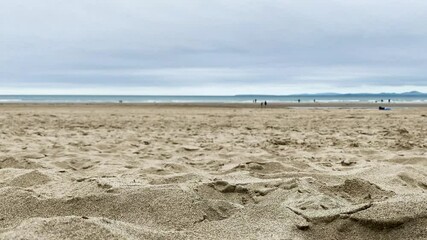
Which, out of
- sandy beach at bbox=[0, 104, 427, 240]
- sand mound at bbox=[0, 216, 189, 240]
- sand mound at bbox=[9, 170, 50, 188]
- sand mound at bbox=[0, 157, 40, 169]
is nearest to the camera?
sand mound at bbox=[0, 216, 189, 240]

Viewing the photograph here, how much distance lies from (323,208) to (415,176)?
1598 millimetres

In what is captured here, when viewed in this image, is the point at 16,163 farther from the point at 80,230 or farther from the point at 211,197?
the point at 80,230

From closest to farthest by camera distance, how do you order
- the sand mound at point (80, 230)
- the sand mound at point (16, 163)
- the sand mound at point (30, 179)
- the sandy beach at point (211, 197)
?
the sand mound at point (80, 230), the sandy beach at point (211, 197), the sand mound at point (30, 179), the sand mound at point (16, 163)

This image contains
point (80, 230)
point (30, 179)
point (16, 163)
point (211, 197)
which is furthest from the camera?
point (16, 163)

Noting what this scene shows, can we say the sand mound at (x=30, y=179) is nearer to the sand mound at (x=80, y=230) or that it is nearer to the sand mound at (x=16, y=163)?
the sand mound at (x=16, y=163)

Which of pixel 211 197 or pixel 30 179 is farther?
pixel 30 179

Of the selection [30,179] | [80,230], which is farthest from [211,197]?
[30,179]

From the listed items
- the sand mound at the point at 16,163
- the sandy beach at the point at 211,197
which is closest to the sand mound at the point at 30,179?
the sandy beach at the point at 211,197

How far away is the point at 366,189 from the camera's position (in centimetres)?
345

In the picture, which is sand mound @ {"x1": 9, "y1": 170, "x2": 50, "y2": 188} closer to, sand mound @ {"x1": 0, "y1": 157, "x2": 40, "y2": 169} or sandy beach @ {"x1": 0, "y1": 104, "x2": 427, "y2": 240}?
sandy beach @ {"x1": 0, "y1": 104, "x2": 427, "y2": 240}

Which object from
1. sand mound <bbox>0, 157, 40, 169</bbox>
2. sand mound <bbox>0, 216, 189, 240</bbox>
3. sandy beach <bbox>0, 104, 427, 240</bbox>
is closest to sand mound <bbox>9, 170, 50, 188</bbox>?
sandy beach <bbox>0, 104, 427, 240</bbox>

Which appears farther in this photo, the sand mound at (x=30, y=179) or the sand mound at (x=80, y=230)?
the sand mound at (x=30, y=179)

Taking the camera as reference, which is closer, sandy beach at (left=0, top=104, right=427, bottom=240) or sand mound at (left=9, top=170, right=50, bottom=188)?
sandy beach at (left=0, top=104, right=427, bottom=240)

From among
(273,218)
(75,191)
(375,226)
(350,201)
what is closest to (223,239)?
(273,218)
